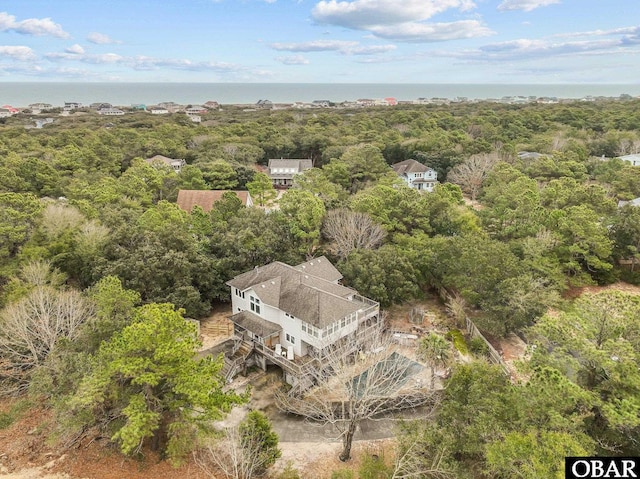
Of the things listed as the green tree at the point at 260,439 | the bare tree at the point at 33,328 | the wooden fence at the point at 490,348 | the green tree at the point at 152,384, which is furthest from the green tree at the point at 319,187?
the green tree at the point at 260,439

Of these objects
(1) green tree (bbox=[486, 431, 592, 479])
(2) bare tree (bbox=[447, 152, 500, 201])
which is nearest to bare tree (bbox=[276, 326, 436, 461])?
(1) green tree (bbox=[486, 431, 592, 479])

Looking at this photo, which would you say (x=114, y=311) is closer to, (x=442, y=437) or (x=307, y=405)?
(x=307, y=405)

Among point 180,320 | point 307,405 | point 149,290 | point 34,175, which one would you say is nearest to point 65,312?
point 149,290

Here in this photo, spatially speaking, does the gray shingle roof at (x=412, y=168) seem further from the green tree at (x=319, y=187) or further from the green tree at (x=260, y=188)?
the green tree at (x=260, y=188)

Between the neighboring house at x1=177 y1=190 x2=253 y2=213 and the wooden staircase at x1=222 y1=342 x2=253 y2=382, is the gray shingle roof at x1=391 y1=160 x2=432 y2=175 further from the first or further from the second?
the wooden staircase at x1=222 y1=342 x2=253 y2=382

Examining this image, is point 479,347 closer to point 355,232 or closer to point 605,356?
point 605,356

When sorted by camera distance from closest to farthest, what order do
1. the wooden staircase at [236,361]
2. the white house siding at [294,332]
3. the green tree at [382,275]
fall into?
the wooden staircase at [236,361] < the white house siding at [294,332] < the green tree at [382,275]
